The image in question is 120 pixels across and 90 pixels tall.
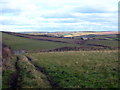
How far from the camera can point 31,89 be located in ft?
44.3

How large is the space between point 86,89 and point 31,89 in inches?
120

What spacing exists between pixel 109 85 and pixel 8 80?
6.94 meters

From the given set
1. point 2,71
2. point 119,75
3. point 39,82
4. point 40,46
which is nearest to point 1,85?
point 39,82

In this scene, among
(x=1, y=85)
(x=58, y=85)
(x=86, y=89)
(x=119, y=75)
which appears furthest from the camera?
(x=119, y=75)

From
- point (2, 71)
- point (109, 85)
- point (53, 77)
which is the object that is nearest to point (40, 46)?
point (2, 71)

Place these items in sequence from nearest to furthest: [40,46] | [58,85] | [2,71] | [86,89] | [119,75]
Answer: [86,89] → [58,85] → [119,75] → [2,71] → [40,46]

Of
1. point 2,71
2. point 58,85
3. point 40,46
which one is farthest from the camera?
point 40,46

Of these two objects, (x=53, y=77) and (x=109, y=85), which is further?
(x=53, y=77)

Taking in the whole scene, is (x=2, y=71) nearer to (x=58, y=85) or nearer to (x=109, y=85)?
(x=58, y=85)

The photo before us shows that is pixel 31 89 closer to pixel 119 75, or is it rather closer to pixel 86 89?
pixel 86 89

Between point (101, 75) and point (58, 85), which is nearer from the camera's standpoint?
point (58, 85)

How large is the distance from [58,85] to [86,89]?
195cm

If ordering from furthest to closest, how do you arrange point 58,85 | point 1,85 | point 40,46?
point 40,46 → point 1,85 → point 58,85

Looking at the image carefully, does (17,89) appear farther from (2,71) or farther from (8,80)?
(2,71)
